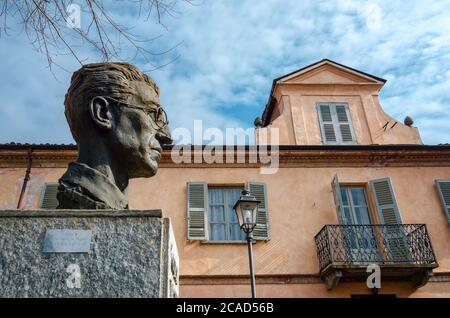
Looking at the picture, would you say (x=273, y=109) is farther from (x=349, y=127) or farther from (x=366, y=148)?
(x=366, y=148)

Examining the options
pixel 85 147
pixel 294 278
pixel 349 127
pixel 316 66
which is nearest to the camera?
pixel 85 147

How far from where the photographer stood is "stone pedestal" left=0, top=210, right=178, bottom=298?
2.04 meters

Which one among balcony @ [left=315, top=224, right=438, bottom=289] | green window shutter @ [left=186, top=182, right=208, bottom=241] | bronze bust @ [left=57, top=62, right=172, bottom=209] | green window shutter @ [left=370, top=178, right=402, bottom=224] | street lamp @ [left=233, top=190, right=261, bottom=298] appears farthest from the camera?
green window shutter @ [left=370, top=178, right=402, bottom=224]

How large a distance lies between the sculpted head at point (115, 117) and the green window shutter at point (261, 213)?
877 cm

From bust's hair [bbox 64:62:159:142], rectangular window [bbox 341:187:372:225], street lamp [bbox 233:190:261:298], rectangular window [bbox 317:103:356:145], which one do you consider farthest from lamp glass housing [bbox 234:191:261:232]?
rectangular window [bbox 317:103:356:145]

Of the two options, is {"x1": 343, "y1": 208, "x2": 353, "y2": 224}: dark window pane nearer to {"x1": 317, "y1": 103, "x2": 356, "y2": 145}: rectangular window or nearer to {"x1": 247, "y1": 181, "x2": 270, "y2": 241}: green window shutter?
{"x1": 247, "y1": 181, "x2": 270, "y2": 241}: green window shutter

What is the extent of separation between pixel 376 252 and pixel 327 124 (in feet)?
15.8

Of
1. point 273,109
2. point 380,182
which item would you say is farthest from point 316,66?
point 380,182

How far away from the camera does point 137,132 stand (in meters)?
2.67

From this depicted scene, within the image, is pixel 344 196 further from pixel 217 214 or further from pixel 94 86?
pixel 94 86

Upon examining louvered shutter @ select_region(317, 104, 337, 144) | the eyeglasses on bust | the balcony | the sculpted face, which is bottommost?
the sculpted face

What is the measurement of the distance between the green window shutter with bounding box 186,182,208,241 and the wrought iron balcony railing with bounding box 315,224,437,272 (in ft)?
10.7

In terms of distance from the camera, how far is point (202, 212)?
11391 mm

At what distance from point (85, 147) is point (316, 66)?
13.7m
